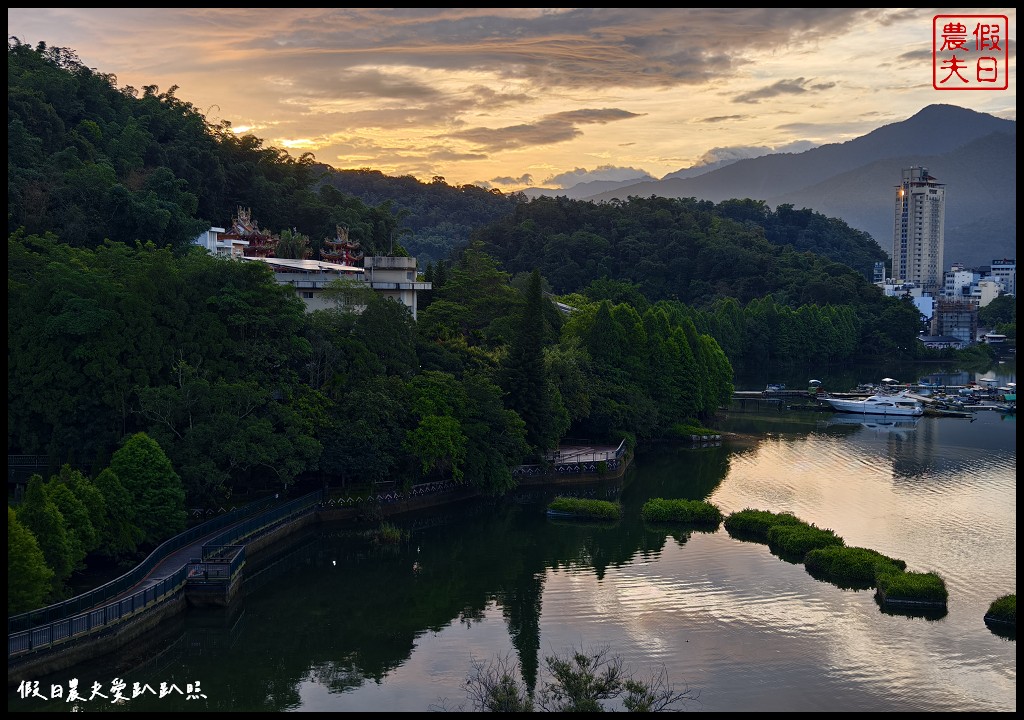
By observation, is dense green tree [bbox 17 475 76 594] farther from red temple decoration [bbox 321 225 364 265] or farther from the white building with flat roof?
red temple decoration [bbox 321 225 364 265]

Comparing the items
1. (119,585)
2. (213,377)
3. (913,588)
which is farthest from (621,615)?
(213,377)

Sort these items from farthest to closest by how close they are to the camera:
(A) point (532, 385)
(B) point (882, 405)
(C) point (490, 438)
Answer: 1. (B) point (882, 405)
2. (A) point (532, 385)
3. (C) point (490, 438)

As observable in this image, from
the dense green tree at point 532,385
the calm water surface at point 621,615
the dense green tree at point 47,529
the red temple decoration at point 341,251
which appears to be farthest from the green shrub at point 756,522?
the red temple decoration at point 341,251

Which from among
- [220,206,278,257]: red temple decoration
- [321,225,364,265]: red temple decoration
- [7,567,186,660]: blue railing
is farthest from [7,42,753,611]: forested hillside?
[321,225,364,265]: red temple decoration

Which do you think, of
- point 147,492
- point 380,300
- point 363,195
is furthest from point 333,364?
point 363,195

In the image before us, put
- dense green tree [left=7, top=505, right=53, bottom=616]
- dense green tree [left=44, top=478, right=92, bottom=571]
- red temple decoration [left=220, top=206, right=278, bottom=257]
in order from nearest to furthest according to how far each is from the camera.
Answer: dense green tree [left=7, top=505, right=53, bottom=616], dense green tree [left=44, top=478, right=92, bottom=571], red temple decoration [left=220, top=206, right=278, bottom=257]

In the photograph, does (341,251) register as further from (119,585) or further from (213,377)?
(119,585)
